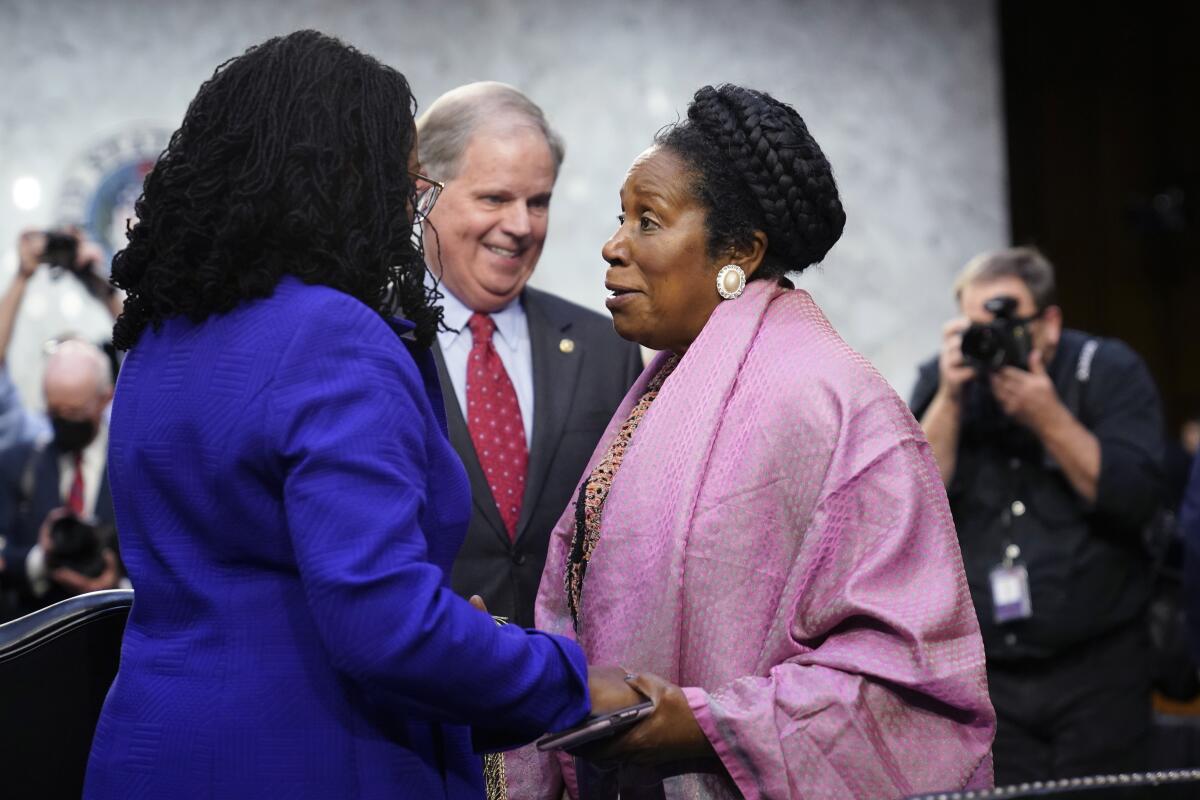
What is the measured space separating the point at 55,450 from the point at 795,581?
9.11 feet

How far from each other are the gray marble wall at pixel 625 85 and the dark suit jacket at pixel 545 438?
8.49 feet

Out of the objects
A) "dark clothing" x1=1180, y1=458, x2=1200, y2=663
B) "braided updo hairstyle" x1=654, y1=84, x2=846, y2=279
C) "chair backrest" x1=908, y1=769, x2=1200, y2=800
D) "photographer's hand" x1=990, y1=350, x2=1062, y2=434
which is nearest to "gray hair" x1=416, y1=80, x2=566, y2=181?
"braided updo hairstyle" x1=654, y1=84, x2=846, y2=279

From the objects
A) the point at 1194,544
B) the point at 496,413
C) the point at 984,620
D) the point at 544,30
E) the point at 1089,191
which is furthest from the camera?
the point at 1089,191

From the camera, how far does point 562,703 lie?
128 centimetres

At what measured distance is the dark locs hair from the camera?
4.05ft

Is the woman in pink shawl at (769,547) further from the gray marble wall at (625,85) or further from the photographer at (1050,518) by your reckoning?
the gray marble wall at (625,85)

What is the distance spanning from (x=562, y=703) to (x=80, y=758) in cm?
58

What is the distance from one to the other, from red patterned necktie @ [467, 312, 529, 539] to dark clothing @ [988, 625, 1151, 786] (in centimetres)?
127

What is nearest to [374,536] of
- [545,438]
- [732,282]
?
[732,282]

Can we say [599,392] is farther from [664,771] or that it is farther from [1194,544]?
[1194,544]

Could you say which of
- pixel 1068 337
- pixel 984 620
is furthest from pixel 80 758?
pixel 1068 337

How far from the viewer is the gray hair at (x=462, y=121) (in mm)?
2348

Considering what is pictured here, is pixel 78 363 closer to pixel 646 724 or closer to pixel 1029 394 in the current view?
pixel 1029 394

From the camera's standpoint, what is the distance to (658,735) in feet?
4.53
